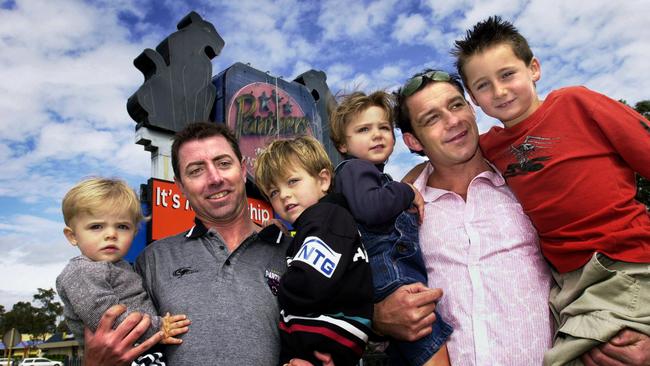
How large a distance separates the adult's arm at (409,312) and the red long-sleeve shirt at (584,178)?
2.31 feet

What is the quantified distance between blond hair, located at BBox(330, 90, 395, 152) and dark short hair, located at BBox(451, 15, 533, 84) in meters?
0.57

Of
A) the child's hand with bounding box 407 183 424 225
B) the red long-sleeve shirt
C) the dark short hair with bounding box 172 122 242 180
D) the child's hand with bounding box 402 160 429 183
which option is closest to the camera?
the red long-sleeve shirt

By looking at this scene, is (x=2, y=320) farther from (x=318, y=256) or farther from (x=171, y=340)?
(x=318, y=256)

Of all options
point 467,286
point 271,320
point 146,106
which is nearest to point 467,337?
point 467,286

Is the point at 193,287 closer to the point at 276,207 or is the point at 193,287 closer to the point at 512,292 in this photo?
the point at 276,207

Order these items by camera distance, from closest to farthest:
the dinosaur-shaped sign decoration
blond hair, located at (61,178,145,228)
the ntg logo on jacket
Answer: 1. the ntg logo on jacket
2. blond hair, located at (61,178,145,228)
3. the dinosaur-shaped sign decoration

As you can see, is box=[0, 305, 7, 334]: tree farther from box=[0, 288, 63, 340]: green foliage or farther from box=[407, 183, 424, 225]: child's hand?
box=[407, 183, 424, 225]: child's hand

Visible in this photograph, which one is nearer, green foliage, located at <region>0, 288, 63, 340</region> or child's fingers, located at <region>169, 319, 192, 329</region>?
child's fingers, located at <region>169, 319, 192, 329</region>

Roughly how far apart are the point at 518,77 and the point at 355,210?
1.24m

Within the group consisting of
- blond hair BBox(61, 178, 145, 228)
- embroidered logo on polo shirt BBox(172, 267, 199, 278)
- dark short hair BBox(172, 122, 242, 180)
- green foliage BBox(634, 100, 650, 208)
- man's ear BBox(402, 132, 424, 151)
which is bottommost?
embroidered logo on polo shirt BBox(172, 267, 199, 278)

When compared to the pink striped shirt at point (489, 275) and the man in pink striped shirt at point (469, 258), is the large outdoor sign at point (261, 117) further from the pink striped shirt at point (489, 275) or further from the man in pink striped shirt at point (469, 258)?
the pink striped shirt at point (489, 275)

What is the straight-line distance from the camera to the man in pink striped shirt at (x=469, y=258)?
245 cm

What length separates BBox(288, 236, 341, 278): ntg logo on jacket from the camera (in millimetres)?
2240

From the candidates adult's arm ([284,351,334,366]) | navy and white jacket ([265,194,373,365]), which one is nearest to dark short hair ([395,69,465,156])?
navy and white jacket ([265,194,373,365])
